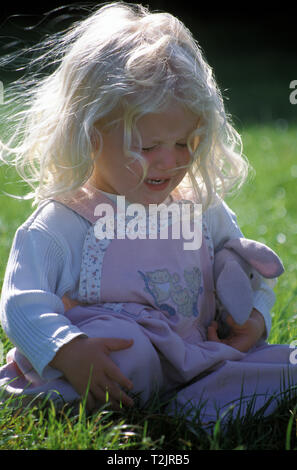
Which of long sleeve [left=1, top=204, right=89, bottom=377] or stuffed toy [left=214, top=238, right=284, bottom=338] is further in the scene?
stuffed toy [left=214, top=238, right=284, bottom=338]

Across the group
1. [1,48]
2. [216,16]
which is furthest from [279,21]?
[1,48]

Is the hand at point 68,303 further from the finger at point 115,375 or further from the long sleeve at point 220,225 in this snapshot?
the long sleeve at point 220,225

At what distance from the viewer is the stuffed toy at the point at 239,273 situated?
78.0 inches

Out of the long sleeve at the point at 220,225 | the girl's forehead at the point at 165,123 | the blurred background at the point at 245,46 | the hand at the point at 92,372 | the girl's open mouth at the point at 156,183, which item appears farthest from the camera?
the blurred background at the point at 245,46

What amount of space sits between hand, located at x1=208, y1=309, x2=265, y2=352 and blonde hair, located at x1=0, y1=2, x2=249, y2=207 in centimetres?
39

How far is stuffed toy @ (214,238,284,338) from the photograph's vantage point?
6.50ft

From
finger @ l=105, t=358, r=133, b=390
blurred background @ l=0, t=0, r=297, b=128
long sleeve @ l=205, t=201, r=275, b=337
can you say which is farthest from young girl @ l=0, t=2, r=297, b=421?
blurred background @ l=0, t=0, r=297, b=128

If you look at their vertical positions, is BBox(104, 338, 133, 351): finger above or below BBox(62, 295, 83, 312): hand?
below

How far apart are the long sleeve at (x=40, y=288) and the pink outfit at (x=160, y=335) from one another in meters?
0.06

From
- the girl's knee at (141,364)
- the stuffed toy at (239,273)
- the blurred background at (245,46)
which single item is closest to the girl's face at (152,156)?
the stuffed toy at (239,273)

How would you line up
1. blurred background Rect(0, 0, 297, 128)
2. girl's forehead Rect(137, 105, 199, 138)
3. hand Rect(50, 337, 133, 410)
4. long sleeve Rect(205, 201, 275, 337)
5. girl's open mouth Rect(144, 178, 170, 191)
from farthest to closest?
blurred background Rect(0, 0, 297, 128), long sleeve Rect(205, 201, 275, 337), girl's open mouth Rect(144, 178, 170, 191), girl's forehead Rect(137, 105, 199, 138), hand Rect(50, 337, 133, 410)

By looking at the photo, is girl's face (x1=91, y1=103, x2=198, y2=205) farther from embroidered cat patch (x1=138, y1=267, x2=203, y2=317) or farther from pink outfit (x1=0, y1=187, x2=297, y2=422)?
embroidered cat patch (x1=138, y1=267, x2=203, y2=317)
